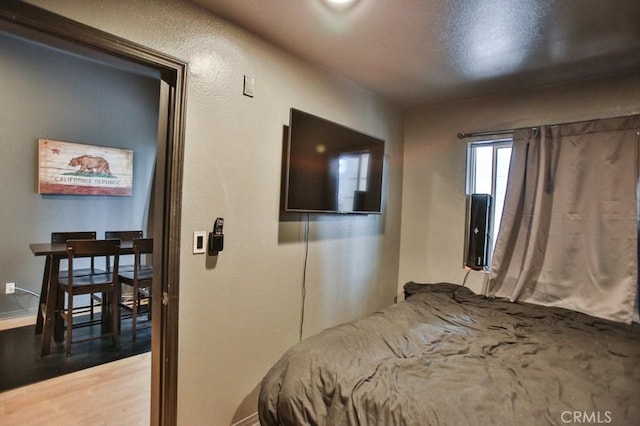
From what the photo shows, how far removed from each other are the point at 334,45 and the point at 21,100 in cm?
344

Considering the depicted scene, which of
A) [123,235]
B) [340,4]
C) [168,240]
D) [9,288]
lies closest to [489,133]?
[340,4]

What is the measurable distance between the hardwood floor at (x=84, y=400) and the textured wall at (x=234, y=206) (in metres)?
0.81

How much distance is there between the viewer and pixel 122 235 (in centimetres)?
388

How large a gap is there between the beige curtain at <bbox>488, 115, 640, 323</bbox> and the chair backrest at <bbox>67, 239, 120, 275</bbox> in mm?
3224

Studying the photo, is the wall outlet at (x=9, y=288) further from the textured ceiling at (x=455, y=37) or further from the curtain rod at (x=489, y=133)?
the curtain rod at (x=489, y=133)

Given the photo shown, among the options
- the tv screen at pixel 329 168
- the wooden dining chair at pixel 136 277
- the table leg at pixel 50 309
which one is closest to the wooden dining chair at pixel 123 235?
the wooden dining chair at pixel 136 277

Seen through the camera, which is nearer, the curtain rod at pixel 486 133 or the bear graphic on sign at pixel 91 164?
the curtain rod at pixel 486 133

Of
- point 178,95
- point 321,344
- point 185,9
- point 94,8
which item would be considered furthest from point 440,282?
point 94,8

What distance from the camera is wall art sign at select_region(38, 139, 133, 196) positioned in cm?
364

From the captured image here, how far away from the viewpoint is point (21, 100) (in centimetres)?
349

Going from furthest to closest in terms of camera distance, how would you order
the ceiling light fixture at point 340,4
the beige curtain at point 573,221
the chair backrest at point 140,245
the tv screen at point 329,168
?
1. the chair backrest at point 140,245
2. the beige curtain at point 573,221
3. the tv screen at point 329,168
4. the ceiling light fixture at point 340,4

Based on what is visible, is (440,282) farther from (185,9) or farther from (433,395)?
(185,9)

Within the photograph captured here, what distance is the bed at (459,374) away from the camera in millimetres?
1331

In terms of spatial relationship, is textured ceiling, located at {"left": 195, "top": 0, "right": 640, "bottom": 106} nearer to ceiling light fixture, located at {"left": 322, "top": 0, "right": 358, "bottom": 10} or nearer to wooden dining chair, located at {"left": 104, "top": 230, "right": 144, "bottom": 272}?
ceiling light fixture, located at {"left": 322, "top": 0, "right": 358, "bottom": 10}
